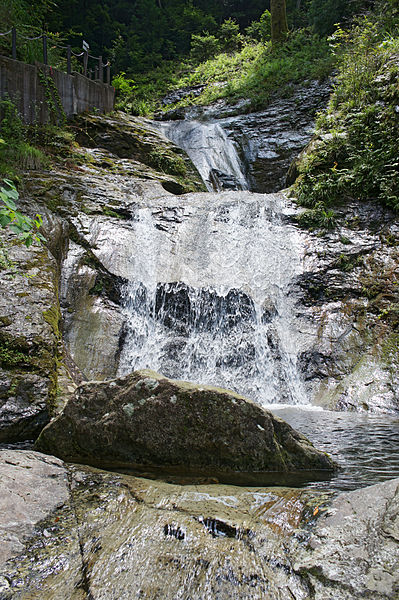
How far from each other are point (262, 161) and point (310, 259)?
26.8ft

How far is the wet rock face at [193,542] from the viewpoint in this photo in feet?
5.58

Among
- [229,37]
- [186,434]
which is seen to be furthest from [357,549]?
[229,37]

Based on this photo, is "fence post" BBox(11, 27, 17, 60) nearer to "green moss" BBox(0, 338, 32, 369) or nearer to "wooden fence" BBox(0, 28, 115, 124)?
"wooden fence" BBox(0, 28, 115, 124)

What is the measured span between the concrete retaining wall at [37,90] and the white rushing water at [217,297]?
19.6 ft

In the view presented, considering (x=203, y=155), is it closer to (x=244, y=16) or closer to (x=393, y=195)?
(x=393, y=195)

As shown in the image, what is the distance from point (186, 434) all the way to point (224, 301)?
5.49 meters

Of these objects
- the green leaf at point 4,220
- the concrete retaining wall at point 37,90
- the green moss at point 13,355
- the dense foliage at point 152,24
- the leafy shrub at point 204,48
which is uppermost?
the dense foliage at point 152,24

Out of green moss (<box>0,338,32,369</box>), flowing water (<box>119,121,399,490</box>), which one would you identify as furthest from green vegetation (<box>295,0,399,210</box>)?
green moss (<box>0,338,32,369</box>)

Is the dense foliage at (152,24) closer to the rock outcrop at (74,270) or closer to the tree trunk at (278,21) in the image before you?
the tree trunk at (278,21)

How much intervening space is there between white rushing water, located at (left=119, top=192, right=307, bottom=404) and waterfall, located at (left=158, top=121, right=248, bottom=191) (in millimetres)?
5007

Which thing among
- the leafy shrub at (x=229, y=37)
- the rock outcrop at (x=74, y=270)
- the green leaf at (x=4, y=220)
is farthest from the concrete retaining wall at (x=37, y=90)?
the leafy shrub at (x=229, y=37)

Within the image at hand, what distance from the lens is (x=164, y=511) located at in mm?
2338

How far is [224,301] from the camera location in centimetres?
851

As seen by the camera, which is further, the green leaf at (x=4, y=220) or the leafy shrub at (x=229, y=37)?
the leafy shrub at (x=229, y=37)
